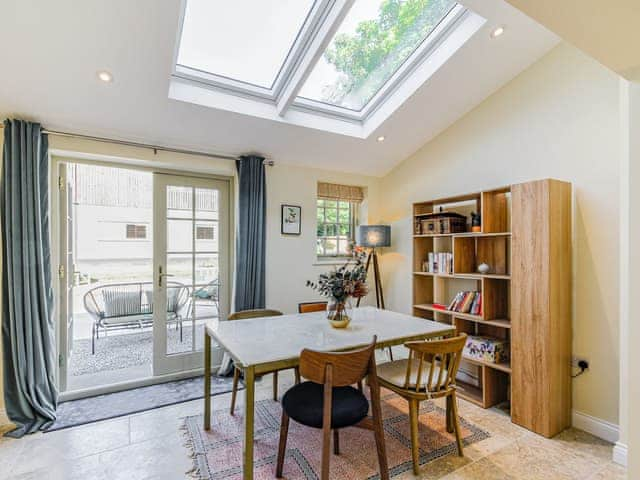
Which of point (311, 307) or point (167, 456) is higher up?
point (311, 307)

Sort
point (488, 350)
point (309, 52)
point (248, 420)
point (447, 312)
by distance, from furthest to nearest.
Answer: point (447, 312)
point (488, 350)
point (309, 52)
point (248, 420)

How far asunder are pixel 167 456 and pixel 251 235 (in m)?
1.86

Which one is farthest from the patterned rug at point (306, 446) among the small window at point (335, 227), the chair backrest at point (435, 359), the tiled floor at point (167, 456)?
the small window at point (335, 227)

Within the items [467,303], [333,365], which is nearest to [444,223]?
[467,303]

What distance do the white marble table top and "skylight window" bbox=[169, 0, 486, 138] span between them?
1755mm

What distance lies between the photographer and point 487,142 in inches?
121

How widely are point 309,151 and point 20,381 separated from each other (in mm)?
3040

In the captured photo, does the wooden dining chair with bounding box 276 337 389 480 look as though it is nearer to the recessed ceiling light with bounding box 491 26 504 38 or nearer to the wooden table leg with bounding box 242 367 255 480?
the wooden table leg with bounding box 242 367 255 480

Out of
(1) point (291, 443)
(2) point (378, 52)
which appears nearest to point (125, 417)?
(1) point (291, 443)

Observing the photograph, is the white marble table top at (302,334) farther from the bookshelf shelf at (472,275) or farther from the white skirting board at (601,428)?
the white skirting board at (601,428)

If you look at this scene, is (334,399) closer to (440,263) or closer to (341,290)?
(341,290)

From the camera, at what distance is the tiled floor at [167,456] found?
6.33 ft

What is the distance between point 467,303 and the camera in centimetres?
300

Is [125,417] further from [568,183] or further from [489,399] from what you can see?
[568,183]
